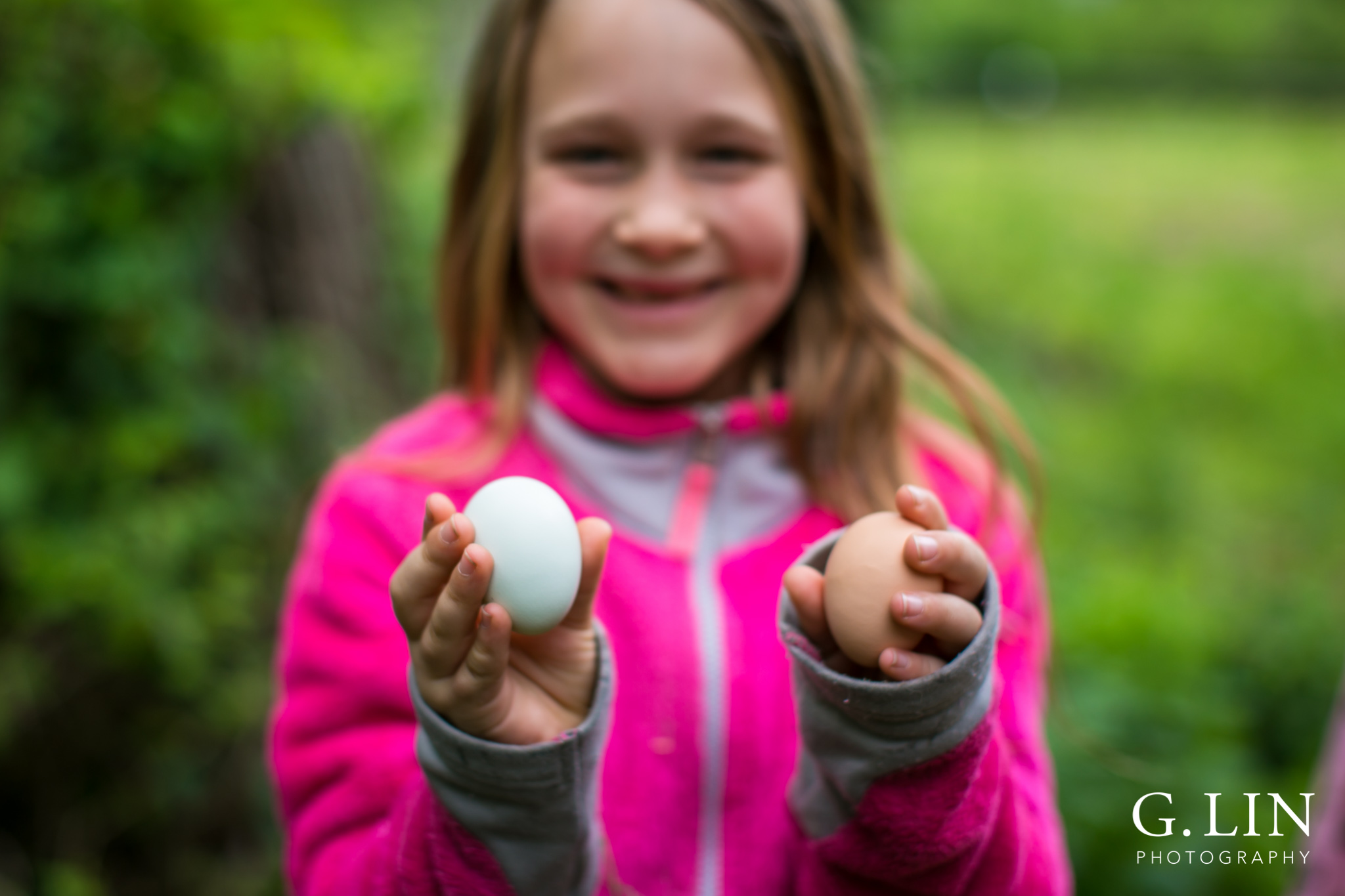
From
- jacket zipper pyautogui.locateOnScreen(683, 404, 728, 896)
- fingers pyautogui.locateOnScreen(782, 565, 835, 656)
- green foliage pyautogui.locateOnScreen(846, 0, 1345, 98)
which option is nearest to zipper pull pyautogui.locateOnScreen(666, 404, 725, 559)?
jacket zipper pyautogui.locateOnScreen(683, 404, 728, 896)

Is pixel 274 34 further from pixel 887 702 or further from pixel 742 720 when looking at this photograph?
pixel 887 702

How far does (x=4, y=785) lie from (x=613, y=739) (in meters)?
2.01

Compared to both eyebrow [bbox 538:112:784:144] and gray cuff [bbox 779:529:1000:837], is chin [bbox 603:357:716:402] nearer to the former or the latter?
eyebrow [bbox 538:112:784:144]

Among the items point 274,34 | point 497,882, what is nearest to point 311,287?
point 274,34

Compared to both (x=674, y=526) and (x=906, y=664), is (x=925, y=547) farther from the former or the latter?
(x=674, y=526)

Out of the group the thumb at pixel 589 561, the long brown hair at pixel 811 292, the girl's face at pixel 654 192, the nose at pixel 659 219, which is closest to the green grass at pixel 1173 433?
the long brown hair at pixel 811 292

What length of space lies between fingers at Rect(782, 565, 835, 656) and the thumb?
187 millimetres

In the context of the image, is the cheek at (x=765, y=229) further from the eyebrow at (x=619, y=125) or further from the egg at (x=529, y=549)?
the egg at (x=529, y=549)

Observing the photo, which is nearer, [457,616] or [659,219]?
[457,616]

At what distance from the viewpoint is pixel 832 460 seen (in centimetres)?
162

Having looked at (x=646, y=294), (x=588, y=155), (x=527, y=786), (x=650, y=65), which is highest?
(x=650, y=65)

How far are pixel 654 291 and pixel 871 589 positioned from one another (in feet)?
2.22

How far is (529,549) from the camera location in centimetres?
105

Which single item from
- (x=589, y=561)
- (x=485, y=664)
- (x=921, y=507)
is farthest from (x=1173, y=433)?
(x=485, y=664)
